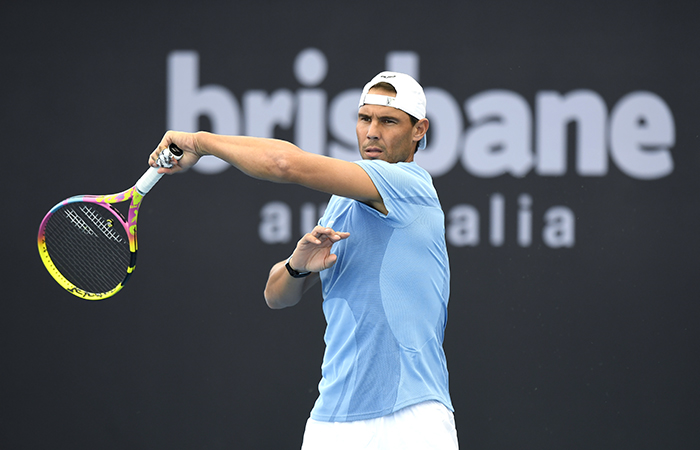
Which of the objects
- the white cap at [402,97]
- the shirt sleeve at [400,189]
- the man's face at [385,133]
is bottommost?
the shirt sleeve at [400,189]

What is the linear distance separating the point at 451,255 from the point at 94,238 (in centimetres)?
207

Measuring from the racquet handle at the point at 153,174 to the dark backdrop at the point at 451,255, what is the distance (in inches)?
80.7

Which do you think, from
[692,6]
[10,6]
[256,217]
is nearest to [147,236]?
[256,217]

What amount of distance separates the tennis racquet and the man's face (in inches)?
21.9

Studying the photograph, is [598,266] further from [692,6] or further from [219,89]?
[219,89]

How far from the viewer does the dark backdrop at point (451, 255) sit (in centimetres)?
421

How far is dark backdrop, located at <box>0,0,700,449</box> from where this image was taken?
4207mm

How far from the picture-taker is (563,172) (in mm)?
4207

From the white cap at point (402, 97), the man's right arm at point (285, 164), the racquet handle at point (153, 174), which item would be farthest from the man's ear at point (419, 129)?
the racquet handle at point (153, 174)

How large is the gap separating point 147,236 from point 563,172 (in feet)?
7.78

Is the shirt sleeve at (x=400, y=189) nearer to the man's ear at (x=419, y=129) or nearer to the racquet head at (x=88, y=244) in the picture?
the man's ear at (x=419, y=129)

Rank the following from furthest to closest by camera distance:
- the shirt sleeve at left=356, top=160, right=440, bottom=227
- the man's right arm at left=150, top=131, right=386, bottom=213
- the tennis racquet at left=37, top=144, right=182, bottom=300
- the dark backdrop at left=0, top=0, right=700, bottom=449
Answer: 1. the dark backdrop at left=0, top=0, right=700, bottom=449
2. the tennis racquet at left=37, top=144, right=182, bottom=300
3. the shirt sleeve at left=356, top=160, right=440, bottom=227
4. the man's right arm at left=150, top=131, right=386, bottom=213

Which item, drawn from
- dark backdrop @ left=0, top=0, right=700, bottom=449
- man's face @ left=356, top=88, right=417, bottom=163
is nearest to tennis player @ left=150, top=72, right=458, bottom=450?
man's face @ left=356, top=88, right=417, bottom=163

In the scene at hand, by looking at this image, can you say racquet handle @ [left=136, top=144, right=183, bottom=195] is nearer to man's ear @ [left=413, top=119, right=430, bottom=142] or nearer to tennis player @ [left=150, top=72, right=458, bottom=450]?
tennis player @ [left=150, top=72, right=458, bottom=450]
